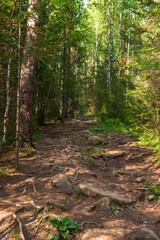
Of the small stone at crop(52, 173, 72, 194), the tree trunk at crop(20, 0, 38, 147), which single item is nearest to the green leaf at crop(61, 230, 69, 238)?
the small stone at crop(52, 173, 72, 194)

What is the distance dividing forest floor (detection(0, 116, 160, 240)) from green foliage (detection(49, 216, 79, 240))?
0.09 m

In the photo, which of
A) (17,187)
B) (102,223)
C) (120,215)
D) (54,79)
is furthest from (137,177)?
(54,79)

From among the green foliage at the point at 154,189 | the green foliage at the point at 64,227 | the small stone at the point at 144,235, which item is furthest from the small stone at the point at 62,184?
the green foliage at the point at 154,189

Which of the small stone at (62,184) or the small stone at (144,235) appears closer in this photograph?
the small stone at (144,235)

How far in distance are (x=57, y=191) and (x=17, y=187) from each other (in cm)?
94

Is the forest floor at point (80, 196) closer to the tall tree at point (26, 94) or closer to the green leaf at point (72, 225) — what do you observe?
the green leaf at point (72, 225)

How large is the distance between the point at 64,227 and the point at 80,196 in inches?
54.9

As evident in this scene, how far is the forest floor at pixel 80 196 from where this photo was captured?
270cm

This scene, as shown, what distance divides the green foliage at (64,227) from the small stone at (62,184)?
1.35m

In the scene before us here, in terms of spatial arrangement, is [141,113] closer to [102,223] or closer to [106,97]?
[102,223]

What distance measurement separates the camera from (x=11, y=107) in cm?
812

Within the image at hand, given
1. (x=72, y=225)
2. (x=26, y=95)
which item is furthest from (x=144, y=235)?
(x=26, y=95)

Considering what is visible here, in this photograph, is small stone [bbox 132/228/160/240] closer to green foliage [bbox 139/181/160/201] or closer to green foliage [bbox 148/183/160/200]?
green foliage [bbox 139/181/160/201]

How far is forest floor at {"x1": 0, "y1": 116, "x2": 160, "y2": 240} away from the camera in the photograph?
2.70 metres
